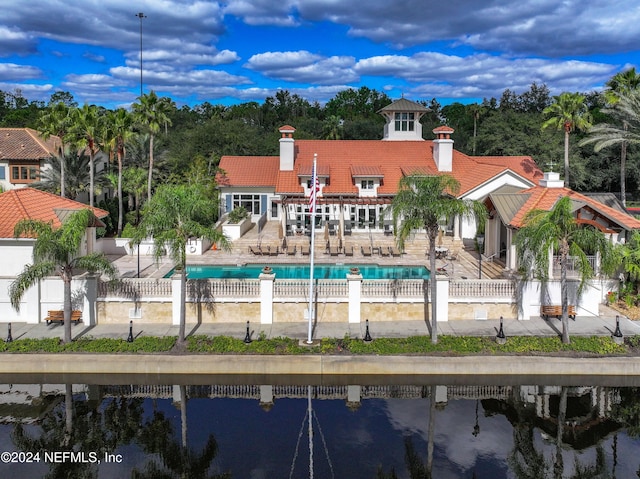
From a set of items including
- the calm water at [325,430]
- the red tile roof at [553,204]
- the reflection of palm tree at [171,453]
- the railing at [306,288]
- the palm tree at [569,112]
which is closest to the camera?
the reflection of palm tree at [171,453]

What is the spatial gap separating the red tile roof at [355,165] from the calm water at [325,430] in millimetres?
25523

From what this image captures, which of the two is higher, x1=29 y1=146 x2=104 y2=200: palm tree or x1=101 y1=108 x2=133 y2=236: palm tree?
x1=101 y1=108 x2=133 y2=236: palm tree

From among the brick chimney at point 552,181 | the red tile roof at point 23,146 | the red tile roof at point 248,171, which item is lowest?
the brick chimney at point 552,181

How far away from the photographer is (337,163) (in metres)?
48.9

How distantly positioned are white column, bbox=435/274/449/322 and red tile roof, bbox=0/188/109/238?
16.4m

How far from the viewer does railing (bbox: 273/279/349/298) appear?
998 inches

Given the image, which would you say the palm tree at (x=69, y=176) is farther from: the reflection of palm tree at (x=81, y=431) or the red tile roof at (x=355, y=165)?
the reflection of palm tree at (x=81, y=431)

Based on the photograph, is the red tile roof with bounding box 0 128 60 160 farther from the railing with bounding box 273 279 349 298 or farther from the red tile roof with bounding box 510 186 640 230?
the red tile roof with bounding box 510 186 640 230

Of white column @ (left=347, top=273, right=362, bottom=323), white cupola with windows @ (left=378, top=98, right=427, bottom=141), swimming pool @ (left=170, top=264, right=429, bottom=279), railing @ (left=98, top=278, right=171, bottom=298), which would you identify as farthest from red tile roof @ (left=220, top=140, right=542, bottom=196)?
railing @ (left=98, top=278, right=171, bottom=298)

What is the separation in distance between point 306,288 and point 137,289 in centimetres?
684

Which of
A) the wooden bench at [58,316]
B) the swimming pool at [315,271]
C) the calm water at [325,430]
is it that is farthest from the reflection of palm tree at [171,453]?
the swimming pool at [315,271]

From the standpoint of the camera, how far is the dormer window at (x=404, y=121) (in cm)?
5581

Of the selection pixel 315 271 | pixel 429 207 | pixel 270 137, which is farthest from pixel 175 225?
pixel 270 137

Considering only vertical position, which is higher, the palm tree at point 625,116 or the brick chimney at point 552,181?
the palm tree at point 625,116
